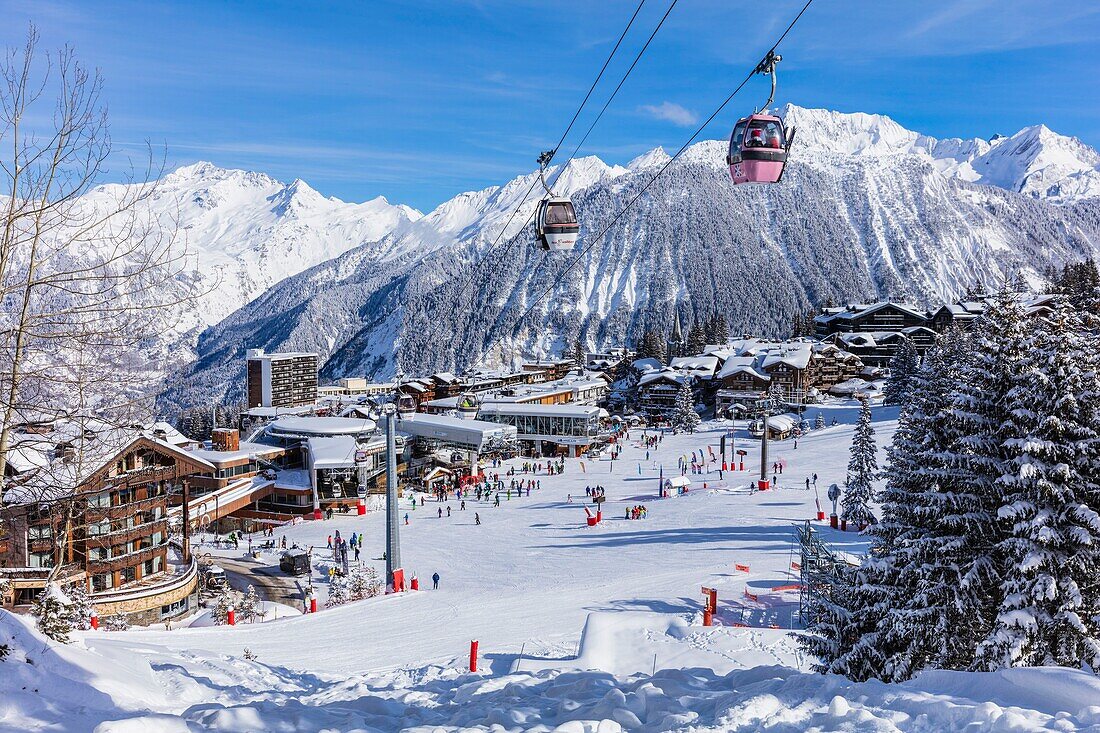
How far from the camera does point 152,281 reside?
6457mm

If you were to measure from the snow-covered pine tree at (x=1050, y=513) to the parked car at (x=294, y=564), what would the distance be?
2248 cm

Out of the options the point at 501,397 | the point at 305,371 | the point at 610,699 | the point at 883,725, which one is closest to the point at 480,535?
the point at 610,699

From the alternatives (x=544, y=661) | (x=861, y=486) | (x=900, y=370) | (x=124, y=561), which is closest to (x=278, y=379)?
(x=900, y=370)

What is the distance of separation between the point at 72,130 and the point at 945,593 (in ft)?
38.0

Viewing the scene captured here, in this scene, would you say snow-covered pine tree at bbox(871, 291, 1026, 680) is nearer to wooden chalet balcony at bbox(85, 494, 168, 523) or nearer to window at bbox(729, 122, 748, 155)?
window at bbox(729, 122, 748, 155)

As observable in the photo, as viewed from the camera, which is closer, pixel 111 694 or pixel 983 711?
pixel 983 711

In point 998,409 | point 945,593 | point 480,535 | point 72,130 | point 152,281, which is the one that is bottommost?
point 480,535

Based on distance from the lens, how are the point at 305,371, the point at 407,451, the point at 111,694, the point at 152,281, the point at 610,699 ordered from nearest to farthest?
the point at 152,281 < the point at 610,699 < the point at 111,694 < the point at 407,451 < the point at 305,371

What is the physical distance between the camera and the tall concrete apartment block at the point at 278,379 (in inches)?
5069

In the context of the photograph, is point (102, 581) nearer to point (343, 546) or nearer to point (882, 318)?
point (343, 546)

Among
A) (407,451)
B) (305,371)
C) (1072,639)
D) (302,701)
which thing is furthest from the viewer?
(305,371)

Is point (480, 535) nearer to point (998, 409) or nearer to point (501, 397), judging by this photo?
point (998, 409)

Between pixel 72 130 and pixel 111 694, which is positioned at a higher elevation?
pixel 72 130

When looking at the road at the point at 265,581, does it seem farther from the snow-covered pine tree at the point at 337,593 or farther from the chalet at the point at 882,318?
the chalet at the point at 882,318
